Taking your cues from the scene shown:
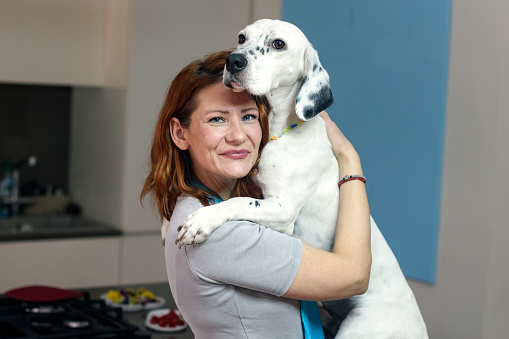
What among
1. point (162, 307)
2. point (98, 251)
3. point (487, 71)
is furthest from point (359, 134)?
point (98, 251)

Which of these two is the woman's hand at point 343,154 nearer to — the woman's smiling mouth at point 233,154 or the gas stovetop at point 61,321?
the woman's smiling mouth at point 233,154

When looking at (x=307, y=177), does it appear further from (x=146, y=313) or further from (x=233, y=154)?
(x=146, y=313)

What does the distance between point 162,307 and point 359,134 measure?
137cm

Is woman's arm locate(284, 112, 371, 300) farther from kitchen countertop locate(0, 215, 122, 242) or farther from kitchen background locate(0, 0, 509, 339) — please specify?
kitchen countertop locate(0, 215, 122, 242)

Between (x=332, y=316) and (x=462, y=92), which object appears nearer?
(x=332, y=316)

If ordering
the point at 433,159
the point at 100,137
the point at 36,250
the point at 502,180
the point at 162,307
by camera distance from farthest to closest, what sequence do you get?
the point at 100,137, the point at 36,250, the point at 433,159, the point at 502,180, the point at 162,307

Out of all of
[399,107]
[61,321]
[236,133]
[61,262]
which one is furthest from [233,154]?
[61,262]

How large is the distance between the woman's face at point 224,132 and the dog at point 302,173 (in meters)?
0.04

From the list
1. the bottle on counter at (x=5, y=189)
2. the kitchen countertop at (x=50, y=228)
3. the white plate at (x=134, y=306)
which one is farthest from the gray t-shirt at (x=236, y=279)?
the bottle on counter at (x=5, y=189)

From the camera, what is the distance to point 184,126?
1407 millimetres

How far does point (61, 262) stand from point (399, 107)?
2239mm

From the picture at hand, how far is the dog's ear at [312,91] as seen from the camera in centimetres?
144

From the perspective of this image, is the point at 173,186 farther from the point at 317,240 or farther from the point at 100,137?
the point at 100,137

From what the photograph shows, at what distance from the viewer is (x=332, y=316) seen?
1651 millimetres
